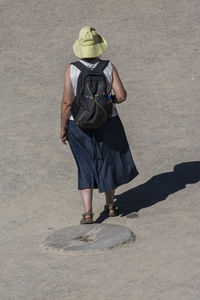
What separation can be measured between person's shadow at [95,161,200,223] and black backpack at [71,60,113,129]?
111cm

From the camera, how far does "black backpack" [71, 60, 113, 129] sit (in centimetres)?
705

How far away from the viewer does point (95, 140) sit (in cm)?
735

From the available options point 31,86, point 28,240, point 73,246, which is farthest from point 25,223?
point 31,86

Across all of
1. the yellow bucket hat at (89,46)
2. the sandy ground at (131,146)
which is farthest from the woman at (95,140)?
the sandy ground at (131,146)

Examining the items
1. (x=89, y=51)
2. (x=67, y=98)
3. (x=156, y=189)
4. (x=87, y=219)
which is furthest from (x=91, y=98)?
(x=156, y=189)

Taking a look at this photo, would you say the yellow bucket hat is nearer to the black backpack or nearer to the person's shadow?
the black backpack

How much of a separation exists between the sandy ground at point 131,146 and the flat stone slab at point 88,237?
0.09 m

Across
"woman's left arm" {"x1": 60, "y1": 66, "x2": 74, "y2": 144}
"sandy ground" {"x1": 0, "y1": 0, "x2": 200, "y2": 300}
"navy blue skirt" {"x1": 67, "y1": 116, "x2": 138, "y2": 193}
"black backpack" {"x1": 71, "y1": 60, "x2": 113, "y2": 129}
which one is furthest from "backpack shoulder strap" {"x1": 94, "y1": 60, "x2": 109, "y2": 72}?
"sandy ground" {"x1": 0, "y1": 0, "x2": 200, "y2": 300}

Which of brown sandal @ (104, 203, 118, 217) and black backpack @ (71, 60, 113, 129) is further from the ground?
black backpack @ (71, 60, 113, 129)

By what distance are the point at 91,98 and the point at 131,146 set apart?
2.50 m

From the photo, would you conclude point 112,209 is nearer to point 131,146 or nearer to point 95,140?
point 95,140

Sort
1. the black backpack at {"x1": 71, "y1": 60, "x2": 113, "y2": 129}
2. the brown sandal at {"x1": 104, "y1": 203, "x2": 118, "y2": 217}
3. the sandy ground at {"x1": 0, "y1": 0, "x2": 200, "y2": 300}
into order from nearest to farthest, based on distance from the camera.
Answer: the sandy ground at {"x1": 0, "y1": 0, "x2": 200, "y2": 300}, the black backpack at {"x1": 71, "y1": 60, "x2": 113, "y2": 129}, the brown sandal at {"x1": 104, "y1": 203, "x2": 118, "y2": 217}

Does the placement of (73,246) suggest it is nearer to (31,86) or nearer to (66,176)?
(66,176)

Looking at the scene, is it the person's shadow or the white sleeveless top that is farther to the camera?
the person's shadow
